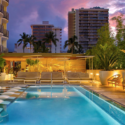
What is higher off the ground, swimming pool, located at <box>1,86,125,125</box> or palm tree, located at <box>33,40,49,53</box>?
palm tree, located at <box>33,40,49,53</box>

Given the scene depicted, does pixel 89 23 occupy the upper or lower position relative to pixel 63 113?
upper

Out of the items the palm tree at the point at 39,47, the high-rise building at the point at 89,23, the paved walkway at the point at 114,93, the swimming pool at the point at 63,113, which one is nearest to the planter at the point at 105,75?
the paved walkway at the point at 114,93

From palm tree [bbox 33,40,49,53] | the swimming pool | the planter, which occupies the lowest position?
the swimming pool

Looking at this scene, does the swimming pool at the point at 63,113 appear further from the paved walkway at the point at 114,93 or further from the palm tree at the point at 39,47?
the palm tree at the point at 39,47

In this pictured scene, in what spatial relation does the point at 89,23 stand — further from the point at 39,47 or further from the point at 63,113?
the point at 63,113

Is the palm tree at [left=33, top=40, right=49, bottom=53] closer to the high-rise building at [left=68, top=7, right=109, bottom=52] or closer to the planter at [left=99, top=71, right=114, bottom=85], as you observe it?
the high-rise building at [left=68, top=7, right=109, bottom=52]

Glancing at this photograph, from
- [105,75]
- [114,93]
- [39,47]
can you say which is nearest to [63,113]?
[114,93]

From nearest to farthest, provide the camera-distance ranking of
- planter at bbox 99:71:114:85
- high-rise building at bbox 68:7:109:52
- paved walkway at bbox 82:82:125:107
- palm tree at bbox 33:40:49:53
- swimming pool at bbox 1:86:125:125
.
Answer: swimming pool at bbox 1:86:125:125, paved walkway at bbox 82:82:125:107, planter at bbox 99:71:114:85, palm tree at bbox 33:40:49:53, high-rise building at bbox 68:7:109:52

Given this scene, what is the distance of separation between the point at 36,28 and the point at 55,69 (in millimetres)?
71506

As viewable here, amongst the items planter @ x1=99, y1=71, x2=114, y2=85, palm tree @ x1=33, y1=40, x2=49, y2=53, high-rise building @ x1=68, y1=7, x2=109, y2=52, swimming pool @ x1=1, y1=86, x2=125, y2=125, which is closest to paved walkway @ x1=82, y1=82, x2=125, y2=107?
swimming pool @ x1=1, y1=86, x2=125, y2=125

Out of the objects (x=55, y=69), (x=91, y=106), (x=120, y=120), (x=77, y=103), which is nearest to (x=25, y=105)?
(x=77, y=103)

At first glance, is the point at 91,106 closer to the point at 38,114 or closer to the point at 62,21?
the point at 38,114

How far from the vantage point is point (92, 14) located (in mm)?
62250

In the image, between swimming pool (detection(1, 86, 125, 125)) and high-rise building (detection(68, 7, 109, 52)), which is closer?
swimming pool (detection(1, 86, 125, 125))
